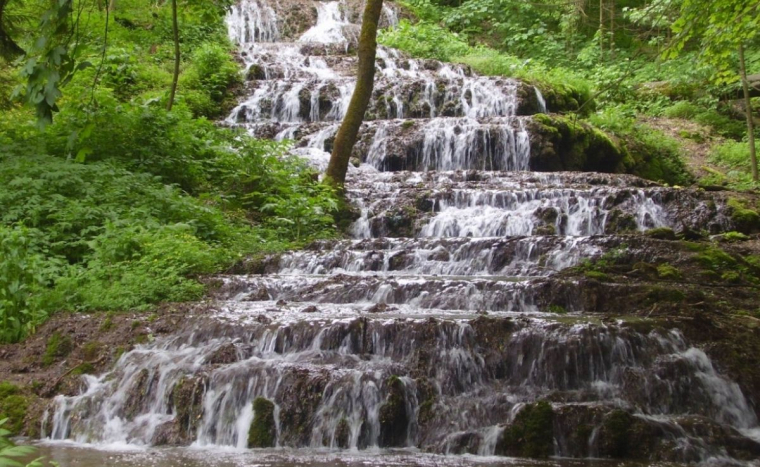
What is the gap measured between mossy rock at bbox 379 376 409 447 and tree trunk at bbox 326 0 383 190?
691cm

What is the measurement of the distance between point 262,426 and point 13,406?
2103 millimetres

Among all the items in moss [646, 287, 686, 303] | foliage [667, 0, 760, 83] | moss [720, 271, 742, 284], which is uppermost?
foliage [667, 0, 760, 83]

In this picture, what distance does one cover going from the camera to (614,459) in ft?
13.7

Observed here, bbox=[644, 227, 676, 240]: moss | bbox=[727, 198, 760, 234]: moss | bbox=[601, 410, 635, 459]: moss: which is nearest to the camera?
bbox=[601, 410, 635, 459]: moss

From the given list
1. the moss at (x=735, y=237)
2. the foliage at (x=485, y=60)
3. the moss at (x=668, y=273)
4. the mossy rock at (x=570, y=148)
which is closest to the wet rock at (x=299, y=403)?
the moss at (x=668, y=273)

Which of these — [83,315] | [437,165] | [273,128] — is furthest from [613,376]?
[273,128]

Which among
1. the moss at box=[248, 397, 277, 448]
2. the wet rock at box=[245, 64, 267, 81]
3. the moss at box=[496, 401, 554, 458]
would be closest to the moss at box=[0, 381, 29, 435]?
the moss at box=[248, 397, 277, 448]

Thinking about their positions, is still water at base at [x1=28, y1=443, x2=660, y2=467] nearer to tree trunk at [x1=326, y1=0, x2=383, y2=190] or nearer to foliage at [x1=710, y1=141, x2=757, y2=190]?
tree trunk at [x1=326, y1=0, x2=383, y2=190]

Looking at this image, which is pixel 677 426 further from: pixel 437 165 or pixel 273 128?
pixel 273 128

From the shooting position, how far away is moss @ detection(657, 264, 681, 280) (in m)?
7.17

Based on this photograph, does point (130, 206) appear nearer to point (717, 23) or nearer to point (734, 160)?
point (717, 23)

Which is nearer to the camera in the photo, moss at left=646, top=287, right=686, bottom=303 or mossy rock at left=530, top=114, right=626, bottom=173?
moss at left=646, top=287, right=686, bottom=303

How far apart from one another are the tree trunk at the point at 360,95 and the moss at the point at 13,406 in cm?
672

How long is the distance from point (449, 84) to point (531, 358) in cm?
1306
